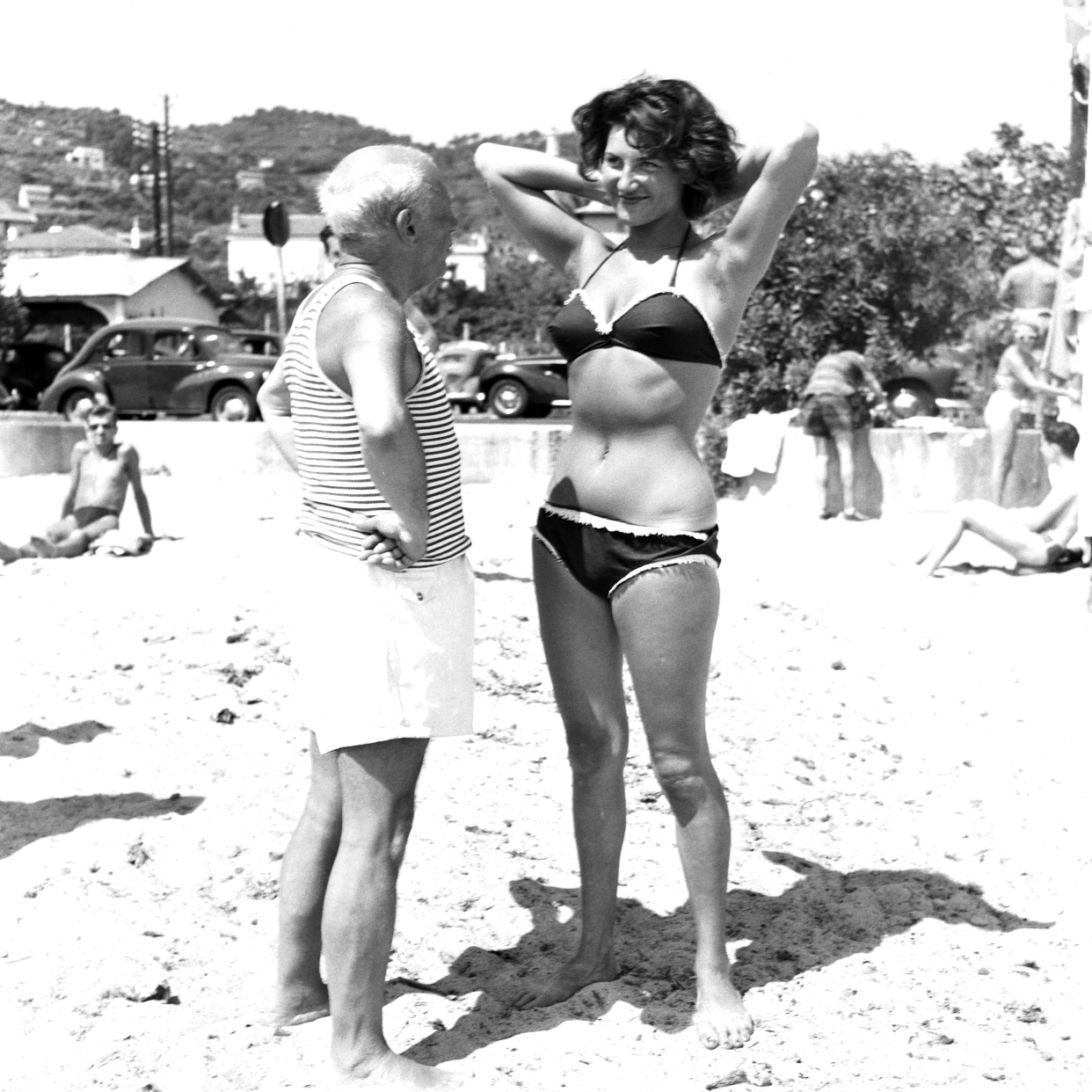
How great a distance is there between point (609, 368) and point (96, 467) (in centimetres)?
669

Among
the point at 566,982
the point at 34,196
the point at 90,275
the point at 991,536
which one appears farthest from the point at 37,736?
the point at 34,196

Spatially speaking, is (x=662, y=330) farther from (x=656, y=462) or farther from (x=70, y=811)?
(x=70, y=811)

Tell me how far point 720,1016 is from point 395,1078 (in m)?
0.72

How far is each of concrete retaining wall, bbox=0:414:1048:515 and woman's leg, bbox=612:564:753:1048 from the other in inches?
322

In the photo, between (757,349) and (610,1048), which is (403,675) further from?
(757,349)

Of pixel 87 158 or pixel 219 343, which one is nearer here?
pixel 219 343

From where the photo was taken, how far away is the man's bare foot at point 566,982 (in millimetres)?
Result: 3486

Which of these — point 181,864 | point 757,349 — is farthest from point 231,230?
point 181,864

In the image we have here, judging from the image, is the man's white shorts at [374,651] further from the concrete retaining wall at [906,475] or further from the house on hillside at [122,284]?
the house on hillside at [122,284]

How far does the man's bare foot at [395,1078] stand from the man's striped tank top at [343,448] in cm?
97

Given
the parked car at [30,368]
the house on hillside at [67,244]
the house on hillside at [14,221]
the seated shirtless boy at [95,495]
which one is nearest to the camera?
the seated shirtless boy at [95,495]

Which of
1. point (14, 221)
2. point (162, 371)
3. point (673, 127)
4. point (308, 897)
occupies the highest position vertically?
point (673, 127)

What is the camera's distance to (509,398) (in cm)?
2375

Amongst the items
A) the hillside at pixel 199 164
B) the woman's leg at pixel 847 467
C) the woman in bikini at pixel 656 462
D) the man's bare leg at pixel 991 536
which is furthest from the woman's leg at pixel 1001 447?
the hillside at pixel 199 164
